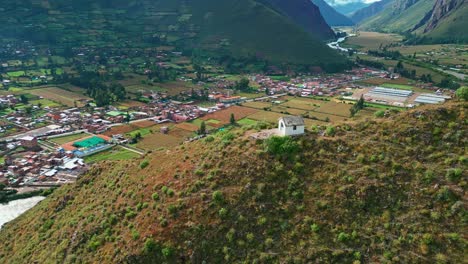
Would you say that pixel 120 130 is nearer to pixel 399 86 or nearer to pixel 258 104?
pixel 258 104

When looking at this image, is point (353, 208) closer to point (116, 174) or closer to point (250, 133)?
point (250, 133)

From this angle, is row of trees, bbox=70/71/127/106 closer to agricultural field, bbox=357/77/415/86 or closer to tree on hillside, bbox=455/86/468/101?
agricultural field, bbox=357/77/415/86

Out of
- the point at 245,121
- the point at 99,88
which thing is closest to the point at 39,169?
the point at 245,121

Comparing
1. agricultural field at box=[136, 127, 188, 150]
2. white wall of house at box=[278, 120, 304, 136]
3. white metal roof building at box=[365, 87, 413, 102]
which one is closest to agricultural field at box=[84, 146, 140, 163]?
agricultural field at box=[136, 127, 188, 150]

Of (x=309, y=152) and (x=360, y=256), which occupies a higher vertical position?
(x=309, y=152)

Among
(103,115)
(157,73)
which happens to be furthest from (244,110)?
(157,73)

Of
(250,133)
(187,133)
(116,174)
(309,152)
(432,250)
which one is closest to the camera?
(432,250)
